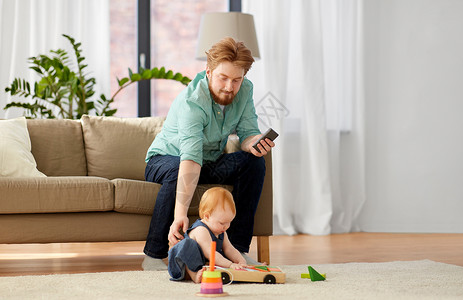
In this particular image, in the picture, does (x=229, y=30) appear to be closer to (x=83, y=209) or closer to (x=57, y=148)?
(x=57, y=148)

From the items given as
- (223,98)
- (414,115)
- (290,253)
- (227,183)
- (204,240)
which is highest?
(223,98)

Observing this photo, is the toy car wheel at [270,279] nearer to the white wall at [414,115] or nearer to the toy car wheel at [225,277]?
the toy car wheel at [225,277]

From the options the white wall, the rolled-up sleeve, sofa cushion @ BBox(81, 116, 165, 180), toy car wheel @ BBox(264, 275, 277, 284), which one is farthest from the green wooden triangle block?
the white wall

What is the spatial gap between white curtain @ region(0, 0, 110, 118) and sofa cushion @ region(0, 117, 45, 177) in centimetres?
105

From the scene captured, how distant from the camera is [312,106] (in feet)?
13.2

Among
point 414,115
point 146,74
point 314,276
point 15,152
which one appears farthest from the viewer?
point 414,115

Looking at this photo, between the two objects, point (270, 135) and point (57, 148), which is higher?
point (270, 135)

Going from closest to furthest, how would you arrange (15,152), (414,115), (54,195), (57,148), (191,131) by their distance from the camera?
(191,131), (54,195), (15,152), (57,148), (414,115)

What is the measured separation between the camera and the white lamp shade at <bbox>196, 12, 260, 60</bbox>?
12.1ft

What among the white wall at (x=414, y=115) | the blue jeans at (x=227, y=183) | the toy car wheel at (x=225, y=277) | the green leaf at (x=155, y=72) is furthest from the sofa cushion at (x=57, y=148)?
the white wall at (x=414, y=115)

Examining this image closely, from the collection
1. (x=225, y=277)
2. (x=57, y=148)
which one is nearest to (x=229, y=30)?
(x=57, y=148)

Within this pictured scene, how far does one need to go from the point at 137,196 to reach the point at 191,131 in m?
0.39

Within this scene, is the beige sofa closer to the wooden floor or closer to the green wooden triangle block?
the wooden floor

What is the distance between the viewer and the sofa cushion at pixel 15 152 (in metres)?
2.63
